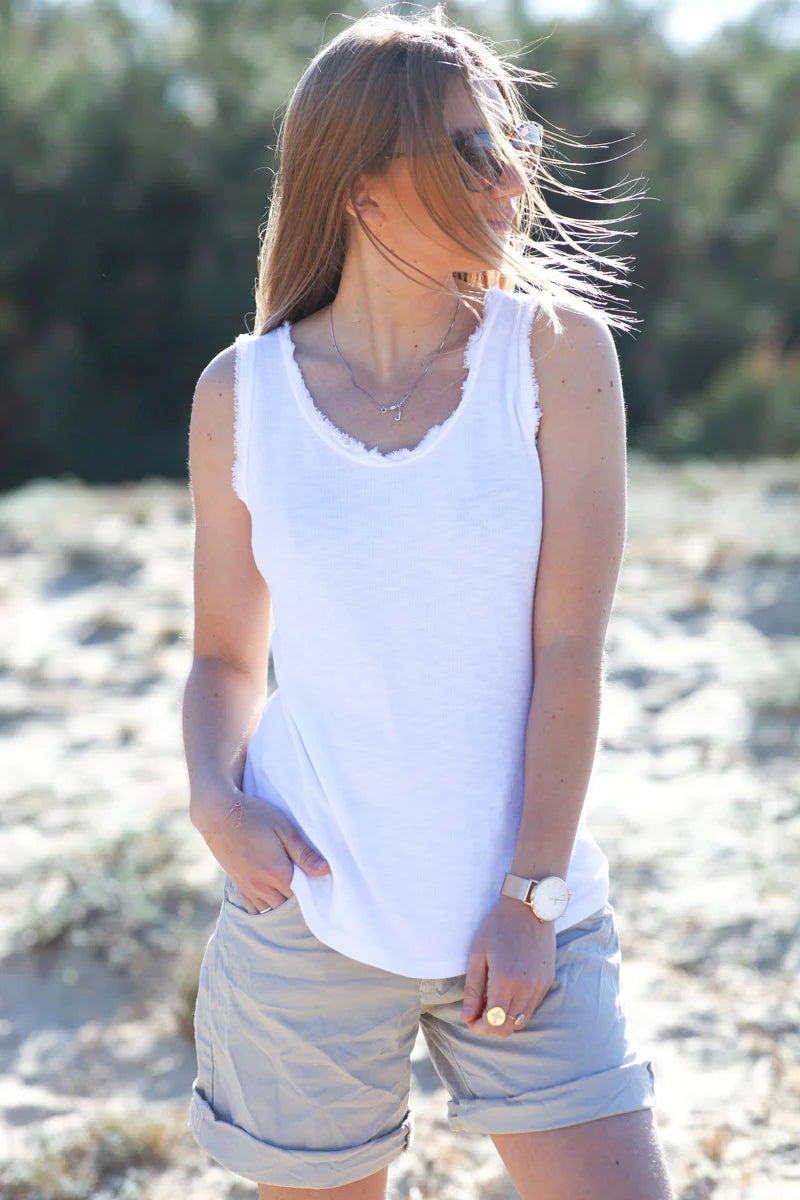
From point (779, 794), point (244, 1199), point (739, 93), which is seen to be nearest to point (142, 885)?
point (244, 1199)

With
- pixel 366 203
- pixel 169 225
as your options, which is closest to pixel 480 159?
pixel 366 203

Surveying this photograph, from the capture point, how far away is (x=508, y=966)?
1.23 m

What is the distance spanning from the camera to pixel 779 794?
11.1 feet

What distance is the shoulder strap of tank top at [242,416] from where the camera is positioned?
4.72 ft

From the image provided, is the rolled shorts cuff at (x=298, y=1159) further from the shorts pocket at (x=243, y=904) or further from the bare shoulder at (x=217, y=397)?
the bare shoulder at (x=217, y=397)

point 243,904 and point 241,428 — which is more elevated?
point 241,428

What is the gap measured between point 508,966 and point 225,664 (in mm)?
556

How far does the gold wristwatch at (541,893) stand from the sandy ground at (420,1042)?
0.52 metres

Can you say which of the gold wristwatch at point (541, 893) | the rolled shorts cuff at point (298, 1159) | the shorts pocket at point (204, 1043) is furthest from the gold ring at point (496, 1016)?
the shorts pocket at point (204, 1043)

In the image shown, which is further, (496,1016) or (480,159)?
(480,159)

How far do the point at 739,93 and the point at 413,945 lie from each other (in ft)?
58.2

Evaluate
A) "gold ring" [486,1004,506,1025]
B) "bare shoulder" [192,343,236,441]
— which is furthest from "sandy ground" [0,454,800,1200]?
"bare shoulder" [192,343,236,441]

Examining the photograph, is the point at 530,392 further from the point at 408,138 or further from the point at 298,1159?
the point at 298,1159

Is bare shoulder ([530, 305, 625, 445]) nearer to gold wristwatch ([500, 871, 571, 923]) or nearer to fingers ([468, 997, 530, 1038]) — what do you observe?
gold wristwatch ([500, 871, 571, 923])
